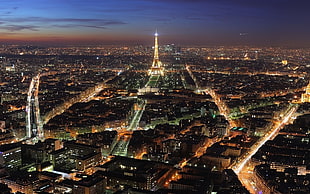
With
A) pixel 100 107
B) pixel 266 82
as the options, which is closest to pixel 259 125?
pixel 100 107

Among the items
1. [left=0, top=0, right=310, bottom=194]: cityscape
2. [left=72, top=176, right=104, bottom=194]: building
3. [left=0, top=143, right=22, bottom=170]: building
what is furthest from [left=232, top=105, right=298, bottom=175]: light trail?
[left=0, top=143, right=22, bottom=170]: building

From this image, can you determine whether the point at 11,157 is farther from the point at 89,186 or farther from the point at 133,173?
the point at 133,173

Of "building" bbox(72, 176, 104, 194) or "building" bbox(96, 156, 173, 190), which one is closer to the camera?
"building" bbox(72, 176, 104, 194)

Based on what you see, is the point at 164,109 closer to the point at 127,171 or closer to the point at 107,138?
the point at 107,138

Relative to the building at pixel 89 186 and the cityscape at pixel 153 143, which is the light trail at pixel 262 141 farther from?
the building at pixel 89 186

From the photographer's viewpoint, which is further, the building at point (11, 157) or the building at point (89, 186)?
the building at point (11, 157)

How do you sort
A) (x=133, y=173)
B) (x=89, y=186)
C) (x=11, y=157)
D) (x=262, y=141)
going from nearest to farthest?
(x=89, y=186)
(x=133, y=173)
(x=11, y=157)
(x=262, y=141)

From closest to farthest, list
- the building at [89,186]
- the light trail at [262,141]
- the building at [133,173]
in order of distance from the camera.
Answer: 1. the building at [89,186]
2. the building at [133,173]
3. the light trail at [262,141]

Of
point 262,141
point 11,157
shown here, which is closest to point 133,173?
point 11,157

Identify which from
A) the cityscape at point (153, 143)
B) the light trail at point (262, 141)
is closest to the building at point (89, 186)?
the cityscape at point (153, 143)

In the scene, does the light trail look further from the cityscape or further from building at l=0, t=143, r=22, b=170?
building at l=0, t=143, r=22, b=170

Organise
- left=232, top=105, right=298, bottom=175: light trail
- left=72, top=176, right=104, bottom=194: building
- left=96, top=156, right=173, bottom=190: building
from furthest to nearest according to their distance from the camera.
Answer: left=232, top=105, right=298, bottom=175: light trail < left=96, top=156, right=173, bottom=190: building < left=72, top=176, right=104, bottom=194: building
